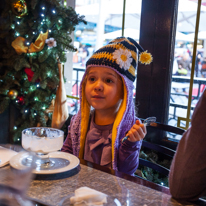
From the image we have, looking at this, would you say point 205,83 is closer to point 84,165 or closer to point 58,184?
point 84,165

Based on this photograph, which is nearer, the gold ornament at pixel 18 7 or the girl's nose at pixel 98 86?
the girl's nose at pixel 98 86

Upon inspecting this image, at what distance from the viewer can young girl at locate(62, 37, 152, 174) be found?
3.93 ft

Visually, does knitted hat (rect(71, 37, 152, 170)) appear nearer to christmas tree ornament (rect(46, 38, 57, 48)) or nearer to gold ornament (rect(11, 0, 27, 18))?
christmas tree ornament (rect(46, 38, 57, 48))

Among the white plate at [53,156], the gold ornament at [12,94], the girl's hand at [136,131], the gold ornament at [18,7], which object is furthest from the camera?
the gold ornament at [12,94]

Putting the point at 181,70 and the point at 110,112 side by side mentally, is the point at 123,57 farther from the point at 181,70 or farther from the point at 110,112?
the point at 181,70

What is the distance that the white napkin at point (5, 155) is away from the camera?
0.86 m

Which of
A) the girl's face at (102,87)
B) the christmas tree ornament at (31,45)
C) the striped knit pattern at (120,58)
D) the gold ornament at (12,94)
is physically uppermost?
the christmas tree ornament at (31,45)

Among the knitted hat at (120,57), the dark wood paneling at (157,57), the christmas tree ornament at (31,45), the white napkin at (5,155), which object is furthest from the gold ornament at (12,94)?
the white napkin at (5,155)

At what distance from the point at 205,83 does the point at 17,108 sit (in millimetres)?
2118

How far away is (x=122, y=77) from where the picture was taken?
4.09 feet

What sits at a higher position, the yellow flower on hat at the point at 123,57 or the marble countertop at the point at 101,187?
the yellow flower on hat at the point at 123,57

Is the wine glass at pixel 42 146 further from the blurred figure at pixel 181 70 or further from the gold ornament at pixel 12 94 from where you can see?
the gold ornament at pixel 12 94

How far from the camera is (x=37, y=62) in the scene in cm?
267

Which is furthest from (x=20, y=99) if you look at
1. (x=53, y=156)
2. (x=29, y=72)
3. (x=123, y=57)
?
(x=53, y=156)
